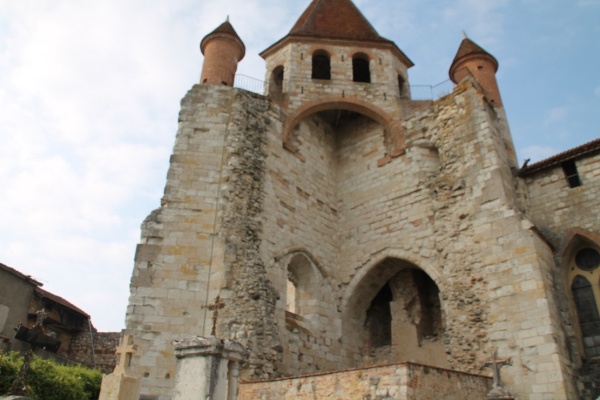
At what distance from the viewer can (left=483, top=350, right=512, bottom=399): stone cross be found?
7.09 meters

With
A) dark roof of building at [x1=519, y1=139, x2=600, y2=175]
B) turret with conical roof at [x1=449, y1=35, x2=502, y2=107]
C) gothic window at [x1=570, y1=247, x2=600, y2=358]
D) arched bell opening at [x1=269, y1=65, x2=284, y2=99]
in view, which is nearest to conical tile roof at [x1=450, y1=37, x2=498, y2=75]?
turret with conical roof at [x1=449, y1=35, x2=502, y2=107]

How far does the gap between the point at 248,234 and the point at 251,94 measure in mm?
3673

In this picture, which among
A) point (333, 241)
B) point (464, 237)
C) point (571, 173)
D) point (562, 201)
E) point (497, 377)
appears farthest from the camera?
point (333, 241)

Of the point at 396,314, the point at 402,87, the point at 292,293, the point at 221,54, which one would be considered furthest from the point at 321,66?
the point at 396,314

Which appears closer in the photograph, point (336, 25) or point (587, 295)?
point (587, 295)

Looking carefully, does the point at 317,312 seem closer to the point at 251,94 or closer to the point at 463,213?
the point at 463,213

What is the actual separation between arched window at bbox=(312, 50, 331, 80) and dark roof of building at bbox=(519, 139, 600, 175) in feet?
21.9

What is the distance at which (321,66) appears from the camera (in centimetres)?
1552

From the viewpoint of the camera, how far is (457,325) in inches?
366

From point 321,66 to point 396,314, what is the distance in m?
7.92

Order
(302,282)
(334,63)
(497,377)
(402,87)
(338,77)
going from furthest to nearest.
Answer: (402,87), (334,63), (338,77), (302,282), (497,377)

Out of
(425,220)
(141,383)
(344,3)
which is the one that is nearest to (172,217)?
(141,383)

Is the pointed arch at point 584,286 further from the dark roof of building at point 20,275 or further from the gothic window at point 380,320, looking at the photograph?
the dark roof of building at point 20,275

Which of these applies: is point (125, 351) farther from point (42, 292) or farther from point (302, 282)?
point (42, 292)
